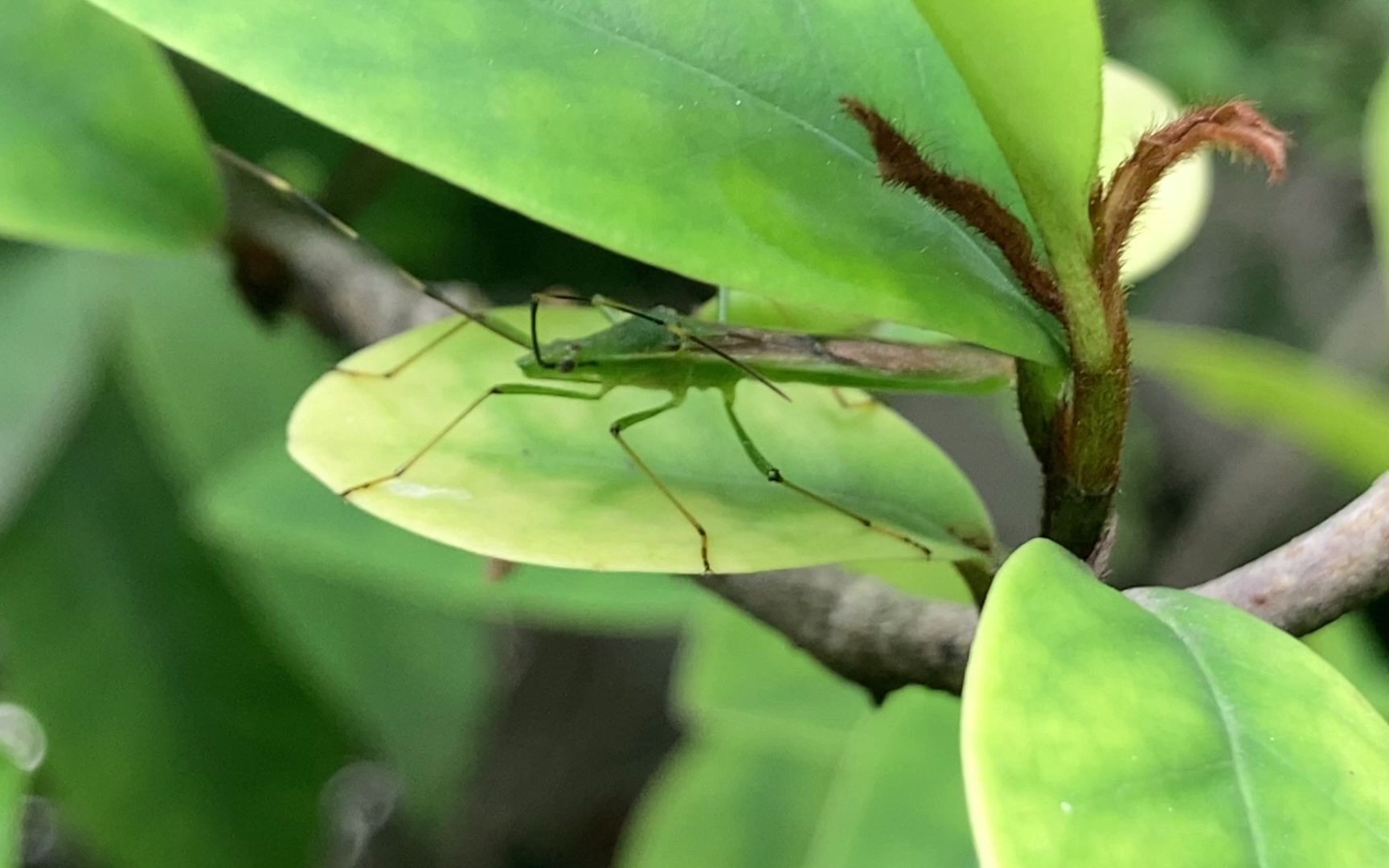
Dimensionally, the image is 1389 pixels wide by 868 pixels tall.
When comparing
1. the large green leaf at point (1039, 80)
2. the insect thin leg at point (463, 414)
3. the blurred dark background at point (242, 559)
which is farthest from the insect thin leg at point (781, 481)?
the blurred dark background at point (242, 559)

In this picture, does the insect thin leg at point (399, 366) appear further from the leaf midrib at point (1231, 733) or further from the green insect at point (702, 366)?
the leaf midrib at point (1231, 733)

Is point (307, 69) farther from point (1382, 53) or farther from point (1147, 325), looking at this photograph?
point (1382, 53)

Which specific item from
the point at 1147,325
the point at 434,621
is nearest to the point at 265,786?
the point at 434,621

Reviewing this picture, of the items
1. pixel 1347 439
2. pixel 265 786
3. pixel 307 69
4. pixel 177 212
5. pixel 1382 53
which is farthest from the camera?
pixel 1382 53

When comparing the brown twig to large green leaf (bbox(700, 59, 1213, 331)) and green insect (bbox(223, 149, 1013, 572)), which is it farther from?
large green leaf (bbox(700, 59, 1213, 331))

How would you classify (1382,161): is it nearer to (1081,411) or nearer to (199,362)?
(1081,411)

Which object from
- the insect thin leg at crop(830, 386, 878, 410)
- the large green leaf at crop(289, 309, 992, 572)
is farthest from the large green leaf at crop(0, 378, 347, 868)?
the insect thin leg at crop(830, 386, 878, 410)

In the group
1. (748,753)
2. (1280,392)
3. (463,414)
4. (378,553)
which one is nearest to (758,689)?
(748,753)
